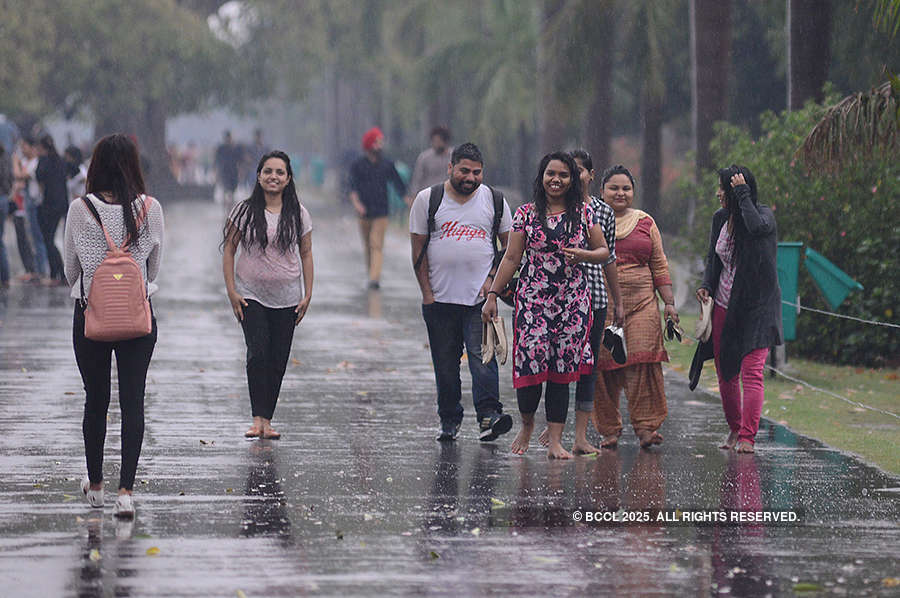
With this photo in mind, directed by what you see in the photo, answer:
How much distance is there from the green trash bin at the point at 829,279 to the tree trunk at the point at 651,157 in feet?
56.6

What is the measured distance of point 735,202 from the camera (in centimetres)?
991

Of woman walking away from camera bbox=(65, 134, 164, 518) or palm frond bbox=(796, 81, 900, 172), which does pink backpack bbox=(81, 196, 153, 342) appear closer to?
woman walking away from camera bbox=(65, 134, 164, 518)

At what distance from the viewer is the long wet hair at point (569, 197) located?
9344mm

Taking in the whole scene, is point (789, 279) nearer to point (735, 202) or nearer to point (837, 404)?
point (837, 404)

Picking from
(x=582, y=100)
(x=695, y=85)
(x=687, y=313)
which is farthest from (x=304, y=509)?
(x=582, y=100)

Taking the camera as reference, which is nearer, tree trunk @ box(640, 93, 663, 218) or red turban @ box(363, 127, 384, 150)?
red turban @ box(363, 127, 384, 150)

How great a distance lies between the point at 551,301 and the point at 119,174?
273cm

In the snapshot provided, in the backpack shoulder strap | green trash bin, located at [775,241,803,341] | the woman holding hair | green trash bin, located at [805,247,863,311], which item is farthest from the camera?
green trash bin, located at [805,247,863,311]

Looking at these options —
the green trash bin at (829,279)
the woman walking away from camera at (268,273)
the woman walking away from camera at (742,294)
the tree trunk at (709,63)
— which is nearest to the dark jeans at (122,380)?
the woman walking away from camera at (268,273)

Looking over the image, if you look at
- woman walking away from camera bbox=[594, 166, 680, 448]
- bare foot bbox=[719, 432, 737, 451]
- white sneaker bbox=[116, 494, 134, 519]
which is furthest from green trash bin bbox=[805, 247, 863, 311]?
white sneaker bbox=[116, 494, 134, 519]

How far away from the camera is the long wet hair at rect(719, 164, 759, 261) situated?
9875mm

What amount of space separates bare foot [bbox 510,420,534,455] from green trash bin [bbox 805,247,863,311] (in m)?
4.82

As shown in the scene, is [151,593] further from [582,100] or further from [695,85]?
[582,100]

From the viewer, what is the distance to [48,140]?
20578 millimetres
